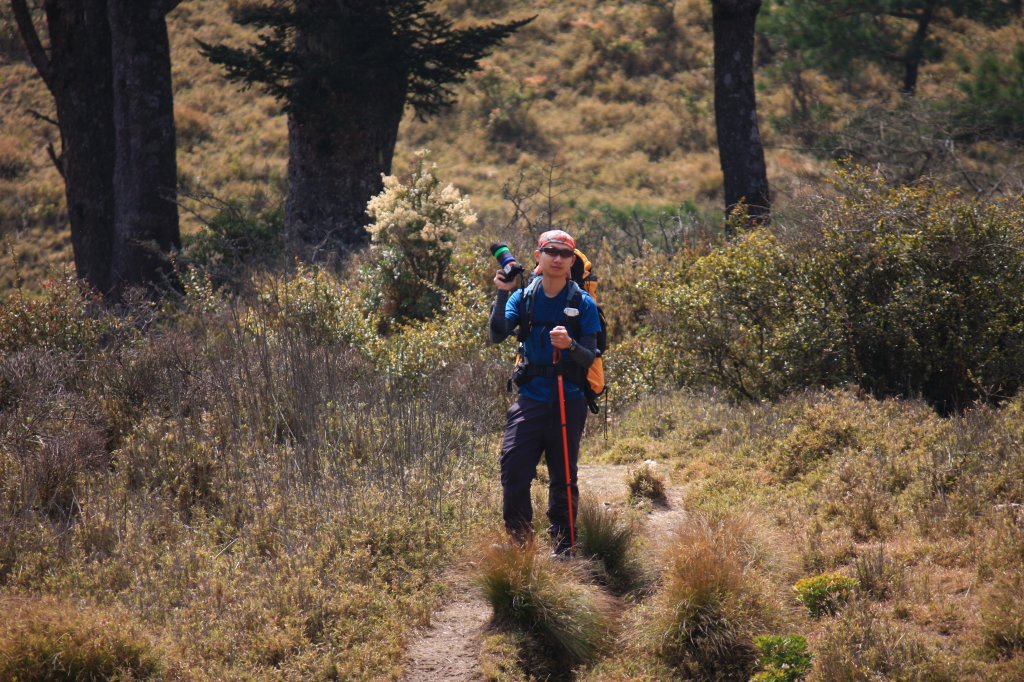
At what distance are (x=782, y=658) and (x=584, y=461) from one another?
367cm

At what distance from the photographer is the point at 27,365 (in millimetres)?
8727

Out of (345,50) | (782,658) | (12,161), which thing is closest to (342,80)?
(345,50)

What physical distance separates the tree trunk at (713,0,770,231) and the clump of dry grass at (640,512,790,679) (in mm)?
9562

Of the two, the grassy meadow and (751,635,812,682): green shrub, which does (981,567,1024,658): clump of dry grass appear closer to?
the grassy meadow

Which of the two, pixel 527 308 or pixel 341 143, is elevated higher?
pixel 527 308

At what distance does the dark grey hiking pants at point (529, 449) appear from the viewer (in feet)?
19.3

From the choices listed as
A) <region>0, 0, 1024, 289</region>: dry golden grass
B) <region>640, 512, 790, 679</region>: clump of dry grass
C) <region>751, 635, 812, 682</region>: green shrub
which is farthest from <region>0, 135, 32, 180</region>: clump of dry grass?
<region>751, 635, 812, 682</region>: green shrub

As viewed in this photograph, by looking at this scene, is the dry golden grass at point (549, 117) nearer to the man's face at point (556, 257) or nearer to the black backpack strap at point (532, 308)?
the black backpack strap at point (532, 308)

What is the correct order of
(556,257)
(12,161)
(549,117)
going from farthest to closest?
(549,117)
(12,161)
(556,257)

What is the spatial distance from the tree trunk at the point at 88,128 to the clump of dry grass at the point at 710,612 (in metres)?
12.4

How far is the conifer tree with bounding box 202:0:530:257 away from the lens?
50.8ft

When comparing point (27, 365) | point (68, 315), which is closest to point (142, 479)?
point (27, 365)

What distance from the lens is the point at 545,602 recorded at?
5336 millimetres

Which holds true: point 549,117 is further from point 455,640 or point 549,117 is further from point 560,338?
point 455,640
